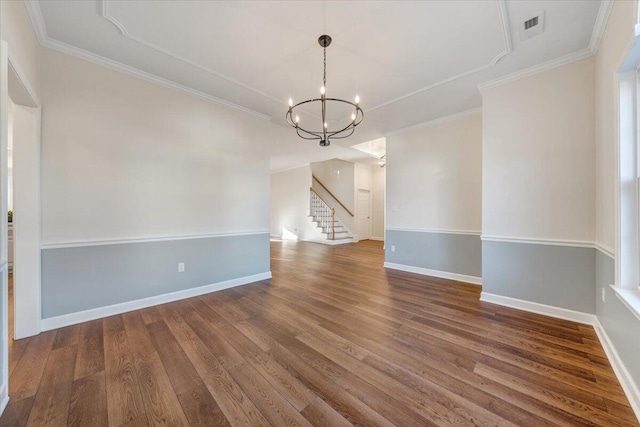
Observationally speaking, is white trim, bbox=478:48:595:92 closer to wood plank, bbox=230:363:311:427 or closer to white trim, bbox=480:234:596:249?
white trim, bbox=480:234:596:249

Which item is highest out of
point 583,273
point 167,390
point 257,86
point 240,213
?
point 257,86

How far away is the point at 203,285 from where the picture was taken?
11.5ft

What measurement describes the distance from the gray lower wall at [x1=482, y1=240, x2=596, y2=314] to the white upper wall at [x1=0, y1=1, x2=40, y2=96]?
4.86 meters

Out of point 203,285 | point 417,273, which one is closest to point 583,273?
point 417,273

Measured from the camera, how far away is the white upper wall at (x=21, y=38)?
163cm

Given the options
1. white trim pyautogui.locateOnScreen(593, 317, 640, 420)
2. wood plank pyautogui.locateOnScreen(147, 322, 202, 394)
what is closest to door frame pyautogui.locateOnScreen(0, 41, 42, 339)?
wood plank pyautogui.locateOnScreen(147, 322, 202, 394)

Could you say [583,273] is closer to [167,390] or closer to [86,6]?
[167,390]

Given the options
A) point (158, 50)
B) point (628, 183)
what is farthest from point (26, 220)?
point (628, 183)

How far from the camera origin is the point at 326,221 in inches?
364

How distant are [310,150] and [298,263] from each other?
330cm

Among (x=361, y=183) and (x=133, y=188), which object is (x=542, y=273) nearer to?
(x=133, y=188)

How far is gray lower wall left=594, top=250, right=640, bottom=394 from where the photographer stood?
1.57m

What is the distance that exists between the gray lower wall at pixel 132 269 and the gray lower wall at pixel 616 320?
403 cm

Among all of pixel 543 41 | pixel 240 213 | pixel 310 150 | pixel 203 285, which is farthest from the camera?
pixel 310 150
